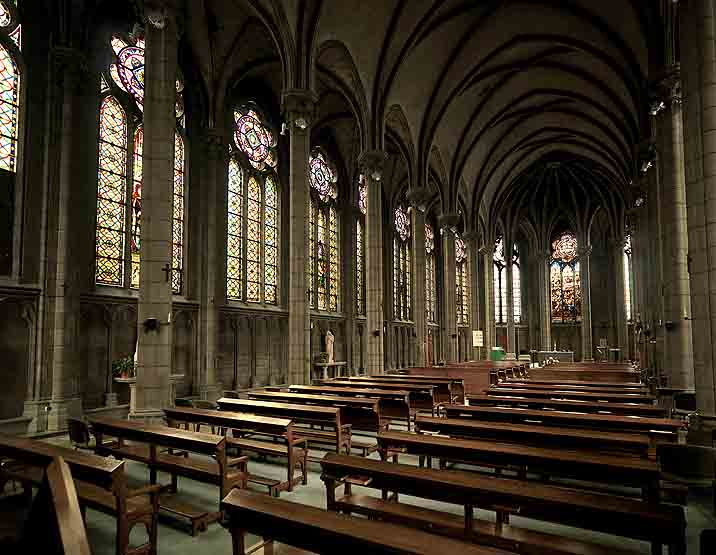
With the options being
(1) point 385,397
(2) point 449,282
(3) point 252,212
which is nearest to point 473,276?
(2) point 449,282

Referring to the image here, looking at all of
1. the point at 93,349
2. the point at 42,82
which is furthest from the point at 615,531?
the point at 42,82

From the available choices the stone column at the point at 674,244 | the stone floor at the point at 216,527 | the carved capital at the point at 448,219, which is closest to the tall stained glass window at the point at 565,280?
the carved capital at the point at 448,219

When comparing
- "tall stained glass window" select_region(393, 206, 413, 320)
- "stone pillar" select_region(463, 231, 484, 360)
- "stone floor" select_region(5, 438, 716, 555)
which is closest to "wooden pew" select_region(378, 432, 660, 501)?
"stone floor" select_region(5, 438, 716, 555)

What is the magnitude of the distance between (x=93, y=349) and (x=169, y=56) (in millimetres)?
7461

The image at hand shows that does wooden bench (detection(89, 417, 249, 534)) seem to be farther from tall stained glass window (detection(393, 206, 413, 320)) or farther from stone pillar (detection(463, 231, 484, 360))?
stone pillar (detection(463, 231, 484, 360))

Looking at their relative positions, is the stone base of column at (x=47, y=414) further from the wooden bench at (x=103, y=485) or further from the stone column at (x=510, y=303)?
the stone column at (x=510, y=303)

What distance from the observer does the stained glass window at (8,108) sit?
37.4ft

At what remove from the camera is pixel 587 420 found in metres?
6.74

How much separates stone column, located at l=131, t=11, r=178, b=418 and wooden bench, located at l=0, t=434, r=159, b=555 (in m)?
4.25

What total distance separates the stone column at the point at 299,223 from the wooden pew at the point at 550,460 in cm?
845

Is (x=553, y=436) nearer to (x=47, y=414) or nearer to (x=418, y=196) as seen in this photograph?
(x=47, y=414)

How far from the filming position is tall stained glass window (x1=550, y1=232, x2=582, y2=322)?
4406 centimetres

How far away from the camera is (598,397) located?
9164mm

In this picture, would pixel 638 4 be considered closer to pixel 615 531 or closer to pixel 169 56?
pixel 169 56
